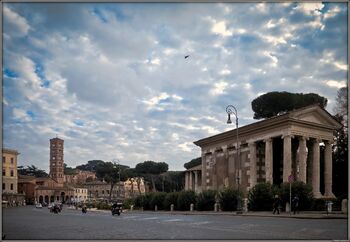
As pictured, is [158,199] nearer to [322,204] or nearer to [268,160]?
[268,160]

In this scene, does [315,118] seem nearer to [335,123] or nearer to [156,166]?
[335,123]

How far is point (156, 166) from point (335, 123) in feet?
224

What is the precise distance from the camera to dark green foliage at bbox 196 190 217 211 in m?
44.4

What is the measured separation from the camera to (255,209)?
3953 centimetres

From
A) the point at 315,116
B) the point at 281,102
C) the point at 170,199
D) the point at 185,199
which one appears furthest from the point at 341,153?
the point at 170,199

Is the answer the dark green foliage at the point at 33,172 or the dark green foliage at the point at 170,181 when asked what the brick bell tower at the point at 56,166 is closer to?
the dark green foliage at the point at 33,172

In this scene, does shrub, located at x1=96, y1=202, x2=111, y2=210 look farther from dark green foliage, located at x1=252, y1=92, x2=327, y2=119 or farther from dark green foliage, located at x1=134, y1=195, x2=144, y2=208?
dark green foliage, located at x1=252, y1=92, x2=327, y2=119

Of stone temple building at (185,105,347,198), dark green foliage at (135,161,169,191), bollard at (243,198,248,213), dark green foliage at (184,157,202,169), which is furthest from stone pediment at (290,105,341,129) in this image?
dark green foliage at (135,161,169,191)

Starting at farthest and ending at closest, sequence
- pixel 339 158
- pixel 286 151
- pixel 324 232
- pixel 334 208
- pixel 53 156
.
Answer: pixel 53 156 < pixel 339 158 < pixel 286 151 < pixel 334 208 < pixel 324 232

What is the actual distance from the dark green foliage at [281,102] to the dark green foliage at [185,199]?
20.7 m

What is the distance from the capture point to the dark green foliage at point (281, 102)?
60406 millimetres

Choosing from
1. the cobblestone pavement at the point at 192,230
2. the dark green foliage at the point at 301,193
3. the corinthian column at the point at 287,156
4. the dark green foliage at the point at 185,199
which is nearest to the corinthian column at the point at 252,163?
the corinthian column at the point at 287,156

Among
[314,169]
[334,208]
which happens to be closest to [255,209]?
[334,208]

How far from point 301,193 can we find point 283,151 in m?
8.84
